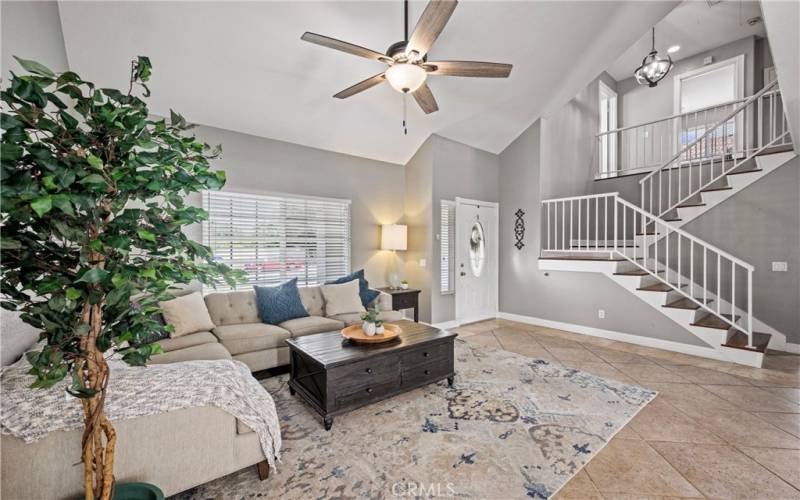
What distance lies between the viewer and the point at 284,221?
184 inches

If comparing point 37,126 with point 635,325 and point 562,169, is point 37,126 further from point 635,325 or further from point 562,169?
point 562,169

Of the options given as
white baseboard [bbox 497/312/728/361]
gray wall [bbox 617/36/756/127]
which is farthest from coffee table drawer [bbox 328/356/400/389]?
gray wall [bbox 617/36/756/127]

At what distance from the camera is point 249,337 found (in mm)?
3357

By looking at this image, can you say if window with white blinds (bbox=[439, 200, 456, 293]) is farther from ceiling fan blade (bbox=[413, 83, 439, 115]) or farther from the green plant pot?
the green plant pot

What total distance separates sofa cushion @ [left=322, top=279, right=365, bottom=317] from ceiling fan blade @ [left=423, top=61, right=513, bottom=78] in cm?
275

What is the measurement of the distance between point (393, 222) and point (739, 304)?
4997mm

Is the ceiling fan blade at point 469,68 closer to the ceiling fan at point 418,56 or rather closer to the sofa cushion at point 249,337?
the ceiling fan at point 418,56

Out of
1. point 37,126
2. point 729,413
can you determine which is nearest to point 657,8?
point 729,413

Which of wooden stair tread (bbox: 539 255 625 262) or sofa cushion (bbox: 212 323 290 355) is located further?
wooden stair tread (bbox: 539 255 625 262)

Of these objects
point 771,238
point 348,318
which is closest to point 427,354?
point 348,318

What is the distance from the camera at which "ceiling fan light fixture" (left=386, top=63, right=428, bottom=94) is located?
2570 mm

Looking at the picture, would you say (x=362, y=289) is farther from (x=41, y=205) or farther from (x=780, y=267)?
(x=780, y=267)

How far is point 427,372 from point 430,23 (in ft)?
8.89

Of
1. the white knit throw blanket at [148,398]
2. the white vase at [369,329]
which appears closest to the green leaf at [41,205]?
the white knit throw blanket at [148,398]
